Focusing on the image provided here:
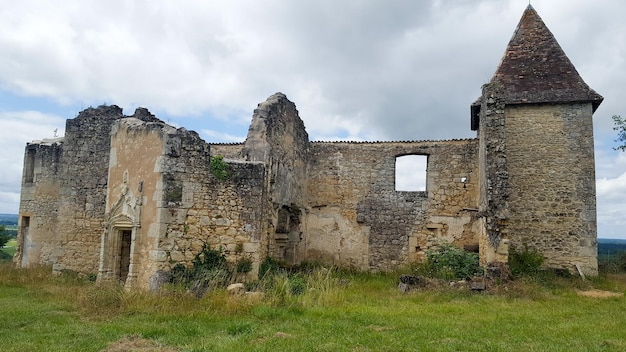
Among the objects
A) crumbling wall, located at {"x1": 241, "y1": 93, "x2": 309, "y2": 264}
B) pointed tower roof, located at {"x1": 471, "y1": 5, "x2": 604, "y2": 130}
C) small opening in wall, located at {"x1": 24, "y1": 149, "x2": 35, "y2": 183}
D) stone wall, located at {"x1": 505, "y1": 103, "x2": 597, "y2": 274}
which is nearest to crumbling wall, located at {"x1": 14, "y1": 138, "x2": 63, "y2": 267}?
small opening in wall, located at {"x1": 24, "y1": 149, "x2": 35, "y2": 183}

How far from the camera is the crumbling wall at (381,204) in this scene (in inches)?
600

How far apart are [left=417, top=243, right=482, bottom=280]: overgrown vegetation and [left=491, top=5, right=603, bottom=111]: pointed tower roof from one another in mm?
4816

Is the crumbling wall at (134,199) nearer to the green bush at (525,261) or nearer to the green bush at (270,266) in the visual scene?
the green bush at (270,266)

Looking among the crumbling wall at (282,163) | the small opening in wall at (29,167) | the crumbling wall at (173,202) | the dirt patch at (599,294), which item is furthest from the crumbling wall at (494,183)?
the small opening in wall at (29,167)

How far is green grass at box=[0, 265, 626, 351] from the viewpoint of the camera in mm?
6082

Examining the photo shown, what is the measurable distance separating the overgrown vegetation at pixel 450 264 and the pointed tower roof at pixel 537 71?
482 cm

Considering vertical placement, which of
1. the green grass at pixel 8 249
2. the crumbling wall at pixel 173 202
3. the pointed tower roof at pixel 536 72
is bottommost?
the green grass at pixel 8 249

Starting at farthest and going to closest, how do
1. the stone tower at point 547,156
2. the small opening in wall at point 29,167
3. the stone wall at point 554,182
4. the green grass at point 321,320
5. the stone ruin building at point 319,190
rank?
the small opening in wall at point 29,167 < the stone wall at point 554,182 < the stone tower at point 547,156 < the stone ruin building at point 319,190 < the green grass at point 321,320

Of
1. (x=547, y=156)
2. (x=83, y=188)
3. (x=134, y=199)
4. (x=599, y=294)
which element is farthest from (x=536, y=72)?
(x=83, y=188)

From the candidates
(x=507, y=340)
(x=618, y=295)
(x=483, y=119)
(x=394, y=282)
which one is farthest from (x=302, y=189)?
(x=507, y=340)

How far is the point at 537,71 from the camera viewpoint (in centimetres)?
1471

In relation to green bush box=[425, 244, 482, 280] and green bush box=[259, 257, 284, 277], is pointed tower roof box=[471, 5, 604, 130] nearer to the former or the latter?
green bush box=[425, 244, 482, 280]

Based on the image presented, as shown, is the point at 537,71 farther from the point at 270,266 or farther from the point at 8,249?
the point at 8,249

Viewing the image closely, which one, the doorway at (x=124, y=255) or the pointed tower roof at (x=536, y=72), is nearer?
the doorway at (x=124, y=255)
